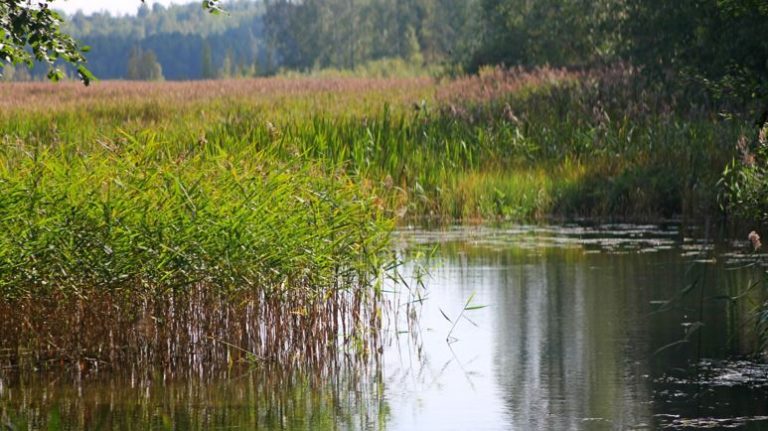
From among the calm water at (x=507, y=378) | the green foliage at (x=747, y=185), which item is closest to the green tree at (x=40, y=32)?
the calm water at (x=507, y=378)

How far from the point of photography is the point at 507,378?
9.42m

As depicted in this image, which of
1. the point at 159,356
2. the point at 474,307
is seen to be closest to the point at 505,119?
the point at 474,307

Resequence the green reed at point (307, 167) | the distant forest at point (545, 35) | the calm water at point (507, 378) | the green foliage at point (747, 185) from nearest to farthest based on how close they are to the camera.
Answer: the calm water at point (507, 378) < the green reed at point (307, 167) < the green foliage at point (747, 185) < the distant forest at point (545, 35)

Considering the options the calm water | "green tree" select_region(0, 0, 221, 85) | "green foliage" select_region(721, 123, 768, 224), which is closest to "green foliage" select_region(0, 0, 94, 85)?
"green tree" select_region(0, 0, 221, 85)

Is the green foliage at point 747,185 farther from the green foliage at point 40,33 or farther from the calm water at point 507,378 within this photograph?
the green foliage at point 40,33

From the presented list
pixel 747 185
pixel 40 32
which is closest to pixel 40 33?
pixel 40 32

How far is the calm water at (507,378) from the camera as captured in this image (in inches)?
326

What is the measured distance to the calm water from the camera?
8.28 m

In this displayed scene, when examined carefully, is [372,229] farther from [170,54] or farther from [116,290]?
[170,54]

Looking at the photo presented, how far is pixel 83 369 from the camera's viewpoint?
31.1 ft

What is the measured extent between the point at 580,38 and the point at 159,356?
29.6m

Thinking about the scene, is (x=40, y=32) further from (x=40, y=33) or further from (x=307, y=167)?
(x=307, y=167)

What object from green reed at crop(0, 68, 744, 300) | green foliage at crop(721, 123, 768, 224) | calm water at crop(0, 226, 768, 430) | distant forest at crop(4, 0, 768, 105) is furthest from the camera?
distant forest at crop(4, 0, 768, 105)

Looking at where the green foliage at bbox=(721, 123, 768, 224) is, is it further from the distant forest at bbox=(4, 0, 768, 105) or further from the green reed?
the green reed
